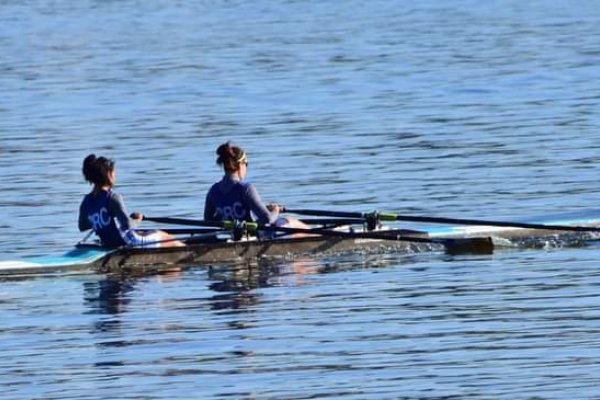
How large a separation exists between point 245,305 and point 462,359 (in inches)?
130

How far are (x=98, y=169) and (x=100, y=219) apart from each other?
0.53 m

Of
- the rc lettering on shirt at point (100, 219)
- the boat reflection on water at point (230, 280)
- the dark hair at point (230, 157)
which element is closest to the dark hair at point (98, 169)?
the rc lettering on shirt at point (100, 219)

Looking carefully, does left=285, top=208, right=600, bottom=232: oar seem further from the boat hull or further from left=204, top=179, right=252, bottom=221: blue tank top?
left=204, top=179, right=252, bottom=221: blue tank top

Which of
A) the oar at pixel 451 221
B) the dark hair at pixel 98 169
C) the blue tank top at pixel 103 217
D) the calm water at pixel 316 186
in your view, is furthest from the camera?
the oar at pixel 451 221

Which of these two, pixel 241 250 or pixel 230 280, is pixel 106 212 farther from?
pixel 241 250

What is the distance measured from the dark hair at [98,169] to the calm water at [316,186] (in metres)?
0.97

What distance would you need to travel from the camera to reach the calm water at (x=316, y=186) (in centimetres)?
1393

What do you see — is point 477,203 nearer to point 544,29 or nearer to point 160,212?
point 160,212

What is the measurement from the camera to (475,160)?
94.4ft

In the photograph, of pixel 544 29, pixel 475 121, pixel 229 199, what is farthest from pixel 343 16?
pixel 229 199

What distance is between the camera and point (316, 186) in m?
26.7

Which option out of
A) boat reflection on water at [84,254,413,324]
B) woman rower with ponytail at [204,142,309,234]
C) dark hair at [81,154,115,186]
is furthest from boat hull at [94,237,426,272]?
dark hair at [81,154,115,186]

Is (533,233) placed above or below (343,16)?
below

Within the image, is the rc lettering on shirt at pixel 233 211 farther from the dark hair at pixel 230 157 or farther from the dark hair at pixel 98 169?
the dark hair at pixel 98 169
